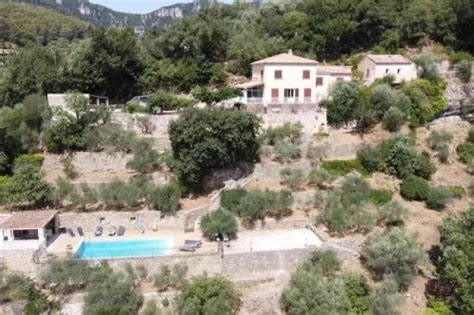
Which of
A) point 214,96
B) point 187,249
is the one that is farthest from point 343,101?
point 187,249

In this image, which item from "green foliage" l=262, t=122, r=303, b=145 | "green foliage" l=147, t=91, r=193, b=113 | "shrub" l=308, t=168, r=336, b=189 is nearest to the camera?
"shrub" l=308, t=168, r=336, b=189

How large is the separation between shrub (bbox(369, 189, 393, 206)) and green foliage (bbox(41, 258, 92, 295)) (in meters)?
19.8

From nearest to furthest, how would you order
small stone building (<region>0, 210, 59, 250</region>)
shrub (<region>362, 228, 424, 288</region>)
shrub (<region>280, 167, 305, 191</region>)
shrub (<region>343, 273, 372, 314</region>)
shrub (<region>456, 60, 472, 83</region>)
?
shrub (<region>343, 273, 372, 314</region>)
shrub (<region>362, 228, 424, 288</region>)
small stone building (<region>0, 210, 59, 250</region>)
shrub (<region>280, 167, 305, 191</region>)
shrub (<region>456, 60, 472, 83</region>)

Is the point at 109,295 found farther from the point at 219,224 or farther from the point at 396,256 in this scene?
the point at 396,256

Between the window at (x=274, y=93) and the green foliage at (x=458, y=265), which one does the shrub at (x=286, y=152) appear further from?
the green foliage at (x=458, y=265)

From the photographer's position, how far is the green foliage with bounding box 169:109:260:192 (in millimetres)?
30781

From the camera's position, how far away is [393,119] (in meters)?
38.1

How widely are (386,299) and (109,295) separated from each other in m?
14.2

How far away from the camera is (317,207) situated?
31.0 metres

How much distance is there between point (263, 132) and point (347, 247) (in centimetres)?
1322

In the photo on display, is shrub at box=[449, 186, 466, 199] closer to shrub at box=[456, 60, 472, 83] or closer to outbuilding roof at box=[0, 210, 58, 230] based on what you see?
shrub at box=[456, 60, 472, 83]

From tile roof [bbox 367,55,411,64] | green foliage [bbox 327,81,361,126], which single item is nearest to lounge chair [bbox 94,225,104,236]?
green foliage [bbox 327,81,361,126]

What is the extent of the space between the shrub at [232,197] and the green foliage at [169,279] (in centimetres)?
715

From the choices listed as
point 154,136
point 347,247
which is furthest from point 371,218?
point 154,136
